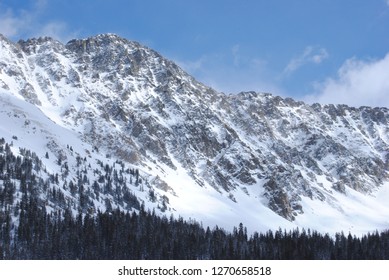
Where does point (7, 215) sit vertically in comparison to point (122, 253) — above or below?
above

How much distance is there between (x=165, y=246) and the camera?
18438cm

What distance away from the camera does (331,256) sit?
643ft

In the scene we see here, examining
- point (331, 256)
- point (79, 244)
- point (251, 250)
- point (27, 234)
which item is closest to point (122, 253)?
point (79, 244)

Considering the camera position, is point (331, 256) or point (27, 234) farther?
point (331, 256)
